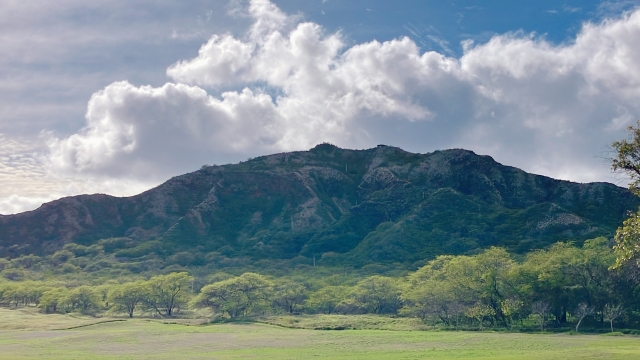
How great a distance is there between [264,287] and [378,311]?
2590 cm

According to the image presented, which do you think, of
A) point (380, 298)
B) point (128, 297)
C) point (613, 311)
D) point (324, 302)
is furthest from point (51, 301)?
point (613, 311)

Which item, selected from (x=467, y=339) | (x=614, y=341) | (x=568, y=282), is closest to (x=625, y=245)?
(x=614, y=341)

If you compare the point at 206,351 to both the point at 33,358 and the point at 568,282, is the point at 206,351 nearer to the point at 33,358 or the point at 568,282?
the point at 33,358

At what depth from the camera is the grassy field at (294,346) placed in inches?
2219

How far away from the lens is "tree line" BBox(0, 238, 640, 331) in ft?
293

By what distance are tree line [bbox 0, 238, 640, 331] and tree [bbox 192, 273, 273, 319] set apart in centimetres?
22

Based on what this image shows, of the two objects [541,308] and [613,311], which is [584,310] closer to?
[613,311]

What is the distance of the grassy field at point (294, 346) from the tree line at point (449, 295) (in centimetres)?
1481

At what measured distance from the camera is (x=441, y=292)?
104 meters

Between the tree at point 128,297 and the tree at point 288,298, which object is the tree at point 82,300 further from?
the tree at point 288,298

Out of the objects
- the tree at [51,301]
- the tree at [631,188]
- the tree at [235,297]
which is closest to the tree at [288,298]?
the tree at [235,297]

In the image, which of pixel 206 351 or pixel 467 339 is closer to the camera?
pixel 206 351

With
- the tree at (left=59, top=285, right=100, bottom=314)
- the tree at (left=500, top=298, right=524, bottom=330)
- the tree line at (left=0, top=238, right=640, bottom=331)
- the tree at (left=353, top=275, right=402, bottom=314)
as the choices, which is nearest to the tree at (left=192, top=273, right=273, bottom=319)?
the tree line at (left=0, top=238, right=640, bottom=331)

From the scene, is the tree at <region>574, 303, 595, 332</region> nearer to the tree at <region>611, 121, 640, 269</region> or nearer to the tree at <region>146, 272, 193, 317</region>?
the tree at <region>611, 121, 640, 269</region>
